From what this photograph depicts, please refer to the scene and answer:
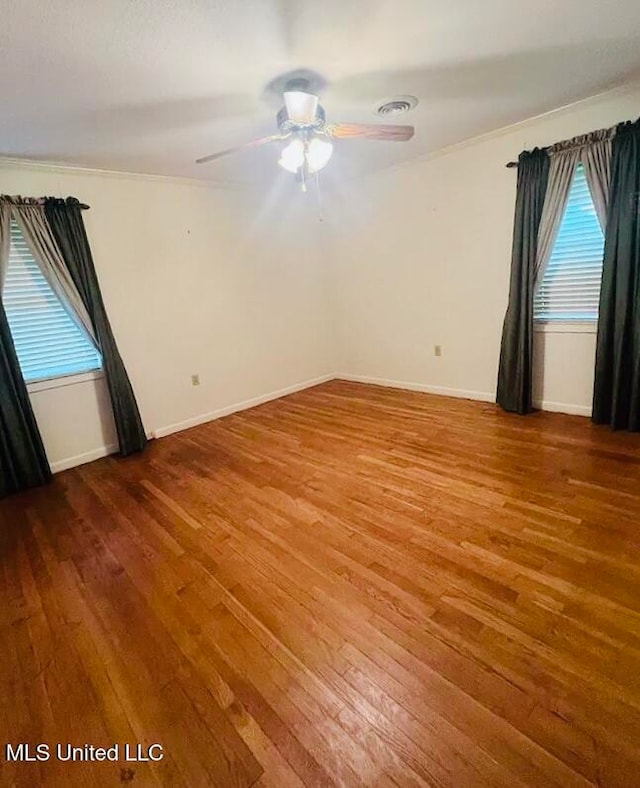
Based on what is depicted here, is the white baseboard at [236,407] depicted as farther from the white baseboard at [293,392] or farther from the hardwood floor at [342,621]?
the hardwood floor at [342,621]

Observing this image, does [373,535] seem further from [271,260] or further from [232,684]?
[271,260]

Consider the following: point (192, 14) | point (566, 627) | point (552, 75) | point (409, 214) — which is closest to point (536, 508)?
point (566, 627)

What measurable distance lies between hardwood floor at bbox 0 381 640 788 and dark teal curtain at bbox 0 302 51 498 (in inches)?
6.9

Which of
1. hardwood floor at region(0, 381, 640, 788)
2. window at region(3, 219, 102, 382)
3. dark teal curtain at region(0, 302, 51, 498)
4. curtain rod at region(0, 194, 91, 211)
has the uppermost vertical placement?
curtain rod at region(0, 194, 91, 211)

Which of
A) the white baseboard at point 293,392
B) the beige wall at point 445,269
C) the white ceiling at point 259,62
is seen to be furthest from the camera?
the white baseboard at point 293,392

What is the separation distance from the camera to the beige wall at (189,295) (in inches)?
131

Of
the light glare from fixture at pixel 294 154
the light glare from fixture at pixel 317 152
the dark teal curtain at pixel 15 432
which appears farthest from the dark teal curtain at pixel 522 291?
the dark teal curtain at pixel 15 432

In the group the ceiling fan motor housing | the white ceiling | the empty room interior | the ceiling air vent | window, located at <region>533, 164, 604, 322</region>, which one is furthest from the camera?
window, located at <region>533, 164, 604, 322</region>

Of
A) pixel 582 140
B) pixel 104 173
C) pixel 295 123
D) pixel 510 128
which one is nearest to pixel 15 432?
pixel 104 173

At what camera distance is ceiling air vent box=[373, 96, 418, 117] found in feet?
8.11

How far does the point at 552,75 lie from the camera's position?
2.34 metres

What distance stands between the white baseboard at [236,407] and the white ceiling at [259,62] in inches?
94.2

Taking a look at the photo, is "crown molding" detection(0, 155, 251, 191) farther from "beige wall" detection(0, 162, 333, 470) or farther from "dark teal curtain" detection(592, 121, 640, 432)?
"dark teal curtain" detection(592, 121, 640, 432)

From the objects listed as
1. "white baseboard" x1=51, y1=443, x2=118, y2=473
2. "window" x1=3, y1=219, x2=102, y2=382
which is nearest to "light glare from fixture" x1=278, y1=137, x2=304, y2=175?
"window" x1=3, y1=219, x2=102, y2=382
